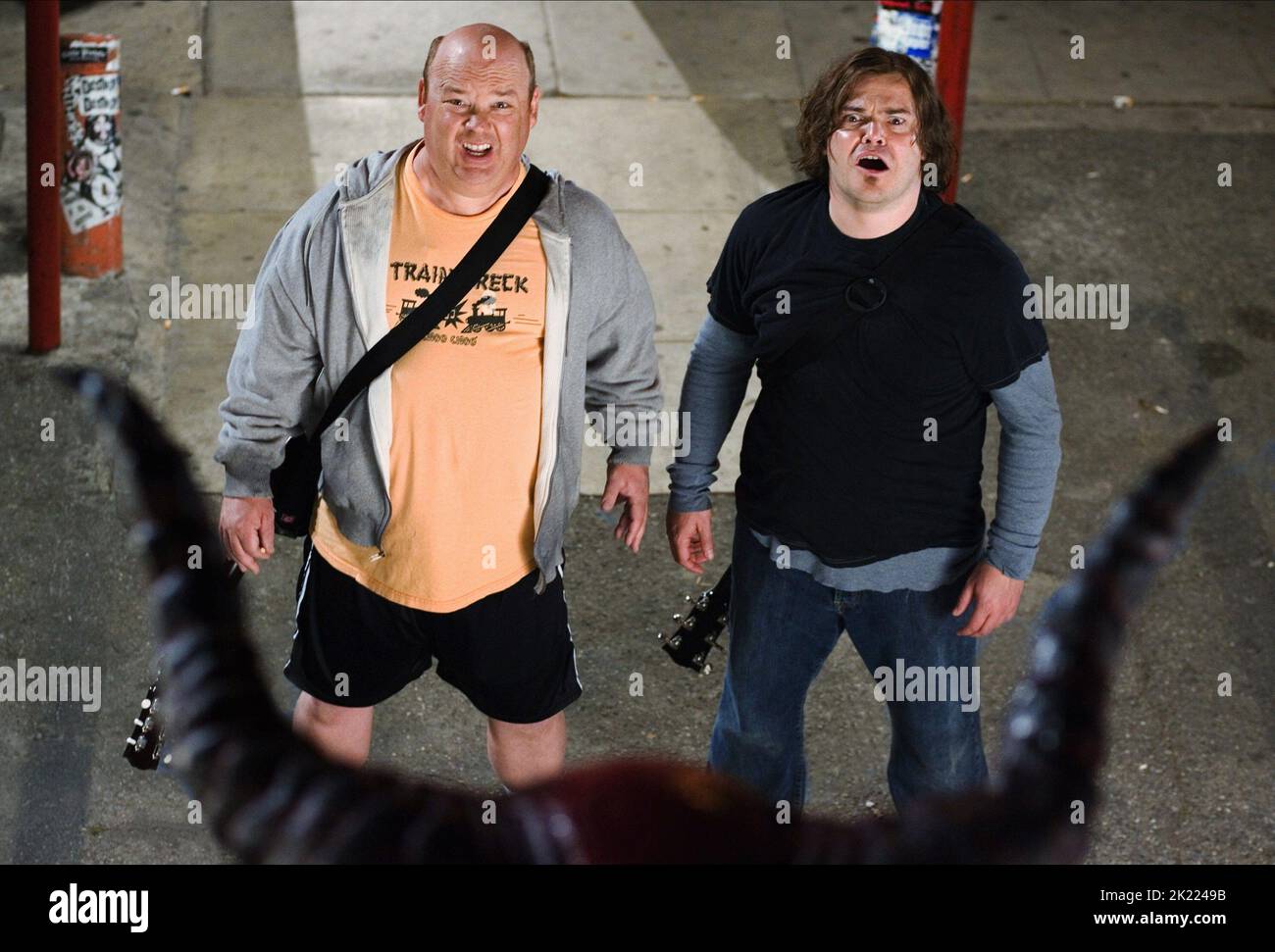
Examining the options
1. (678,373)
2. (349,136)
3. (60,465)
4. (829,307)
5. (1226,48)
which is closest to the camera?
(829,307)

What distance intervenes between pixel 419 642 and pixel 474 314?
80 cm

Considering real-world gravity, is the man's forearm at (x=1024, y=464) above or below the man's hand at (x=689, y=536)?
above

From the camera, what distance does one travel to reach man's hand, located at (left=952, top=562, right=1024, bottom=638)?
3504mm

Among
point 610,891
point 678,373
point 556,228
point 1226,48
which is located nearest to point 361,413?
point 556,228

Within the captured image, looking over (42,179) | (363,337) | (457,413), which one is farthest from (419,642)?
(42,179)

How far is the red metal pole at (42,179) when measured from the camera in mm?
Result: 5855

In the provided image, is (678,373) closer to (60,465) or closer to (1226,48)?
Result: (60,465)

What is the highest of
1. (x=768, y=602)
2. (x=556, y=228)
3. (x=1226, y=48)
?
(x=1226, y=48)

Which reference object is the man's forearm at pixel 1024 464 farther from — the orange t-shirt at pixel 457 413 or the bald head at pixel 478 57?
the bald head at pixel 478 57

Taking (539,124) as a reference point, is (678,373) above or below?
below

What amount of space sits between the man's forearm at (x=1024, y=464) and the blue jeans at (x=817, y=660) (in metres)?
0.14

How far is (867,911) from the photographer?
1.17 metres

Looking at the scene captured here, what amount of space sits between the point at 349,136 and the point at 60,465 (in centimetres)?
278

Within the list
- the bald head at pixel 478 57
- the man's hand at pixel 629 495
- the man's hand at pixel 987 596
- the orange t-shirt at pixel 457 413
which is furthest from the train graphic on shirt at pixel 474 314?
the man's hand at pixel 987 596
